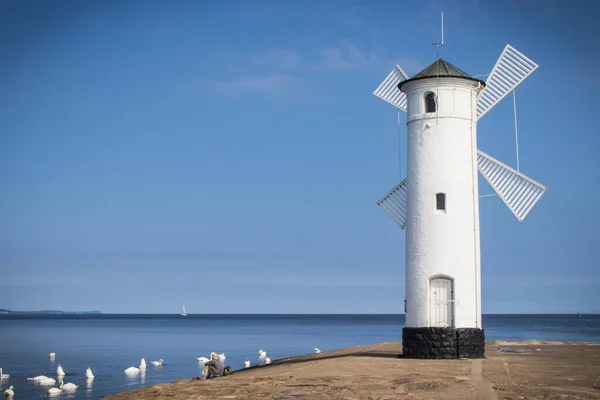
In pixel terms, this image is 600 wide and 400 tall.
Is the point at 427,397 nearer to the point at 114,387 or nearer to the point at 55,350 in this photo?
the point at 114,387

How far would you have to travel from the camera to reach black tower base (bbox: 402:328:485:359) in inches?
833

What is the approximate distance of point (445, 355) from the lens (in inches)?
832

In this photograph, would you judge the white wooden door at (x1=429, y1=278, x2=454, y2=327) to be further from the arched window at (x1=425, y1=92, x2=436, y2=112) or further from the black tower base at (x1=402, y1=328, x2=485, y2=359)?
the arched window at (x1=425, y1=92, x2=436, y2=112)

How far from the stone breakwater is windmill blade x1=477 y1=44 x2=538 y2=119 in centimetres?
780

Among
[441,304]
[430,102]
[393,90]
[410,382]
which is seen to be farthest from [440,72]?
[410,382]

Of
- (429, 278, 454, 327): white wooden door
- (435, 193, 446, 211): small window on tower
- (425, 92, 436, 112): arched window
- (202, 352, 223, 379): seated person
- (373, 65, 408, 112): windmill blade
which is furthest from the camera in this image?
(373, 65, 408, 112): windmill blade

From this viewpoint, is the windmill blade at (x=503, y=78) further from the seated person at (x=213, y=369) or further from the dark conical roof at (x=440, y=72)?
the seated person at (x=213, y=369)

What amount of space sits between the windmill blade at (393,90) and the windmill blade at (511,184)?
3.32m

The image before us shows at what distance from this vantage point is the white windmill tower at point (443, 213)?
21422 millimetres

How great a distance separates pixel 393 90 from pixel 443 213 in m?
5.48

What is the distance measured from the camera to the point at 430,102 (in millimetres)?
22344

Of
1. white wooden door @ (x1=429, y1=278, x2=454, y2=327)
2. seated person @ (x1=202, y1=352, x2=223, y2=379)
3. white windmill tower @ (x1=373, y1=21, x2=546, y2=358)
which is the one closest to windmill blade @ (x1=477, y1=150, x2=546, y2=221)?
white windmill tower @ (x1=373, y1=21, x2=546, y2=358)

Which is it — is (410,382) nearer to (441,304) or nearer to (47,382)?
(441,304)

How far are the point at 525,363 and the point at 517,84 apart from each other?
27.8 feet
